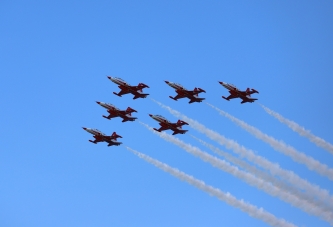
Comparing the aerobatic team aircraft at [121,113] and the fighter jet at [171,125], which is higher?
the fighter jet at [171,125]

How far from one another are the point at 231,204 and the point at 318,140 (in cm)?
1975

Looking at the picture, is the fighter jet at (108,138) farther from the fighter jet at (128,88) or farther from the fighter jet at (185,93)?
the fighter jet at (185,93)

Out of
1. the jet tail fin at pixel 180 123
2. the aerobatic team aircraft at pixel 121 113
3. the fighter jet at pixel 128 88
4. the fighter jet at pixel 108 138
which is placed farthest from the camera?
the fighter jet at pixel 128 88

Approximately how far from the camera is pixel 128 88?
125m

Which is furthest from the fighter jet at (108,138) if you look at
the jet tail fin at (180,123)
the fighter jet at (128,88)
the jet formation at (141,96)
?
the jet tail fin at (180,123)

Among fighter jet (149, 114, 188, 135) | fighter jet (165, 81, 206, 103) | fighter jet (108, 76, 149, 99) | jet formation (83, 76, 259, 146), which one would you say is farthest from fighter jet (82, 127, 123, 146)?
fighter jet (165, 81, 206, 103)

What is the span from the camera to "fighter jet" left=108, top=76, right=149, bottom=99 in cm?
12481

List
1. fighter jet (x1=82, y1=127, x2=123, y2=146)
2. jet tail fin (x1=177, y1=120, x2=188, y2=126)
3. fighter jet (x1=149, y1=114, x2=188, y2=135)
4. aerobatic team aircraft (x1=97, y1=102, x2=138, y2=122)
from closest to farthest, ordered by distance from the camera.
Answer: fighter jet (x1=149, y1=114, x2=188, y2=135), jet tail fin (x1=177, y1=120, x2=188, y2=126), aerobatic team aircraft (x1=97, y1=102, x2=138, y2=122), fighter jet (x1=82, y1=127, x2=123, y2=146)

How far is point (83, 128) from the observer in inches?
5022

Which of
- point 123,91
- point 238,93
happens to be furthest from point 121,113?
point 238,93

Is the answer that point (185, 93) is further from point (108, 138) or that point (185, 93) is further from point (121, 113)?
point (108, 138)

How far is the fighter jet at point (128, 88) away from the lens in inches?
4914

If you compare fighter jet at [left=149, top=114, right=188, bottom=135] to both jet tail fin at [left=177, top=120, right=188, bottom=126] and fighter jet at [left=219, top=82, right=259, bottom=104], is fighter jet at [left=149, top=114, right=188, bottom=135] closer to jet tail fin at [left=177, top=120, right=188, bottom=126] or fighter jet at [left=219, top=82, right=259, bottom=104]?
jet tail fin at [left=177, top=120, right=188, bottom=126]

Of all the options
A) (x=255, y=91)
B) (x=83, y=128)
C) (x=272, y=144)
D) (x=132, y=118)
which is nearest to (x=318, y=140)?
(x=272, y=144)
